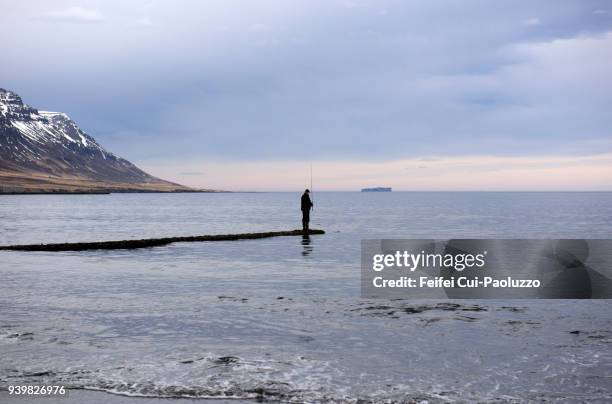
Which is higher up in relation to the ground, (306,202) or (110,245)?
(306,202)

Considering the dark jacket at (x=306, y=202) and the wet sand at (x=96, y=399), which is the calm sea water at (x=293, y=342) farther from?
the dark jacket at (x=306, y=202)

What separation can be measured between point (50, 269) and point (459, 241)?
33.7 meters

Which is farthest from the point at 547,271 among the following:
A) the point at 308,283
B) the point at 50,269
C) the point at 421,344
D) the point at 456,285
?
the point at 50,269

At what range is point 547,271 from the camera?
27.9 meters

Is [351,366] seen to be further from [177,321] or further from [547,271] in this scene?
[547,271]

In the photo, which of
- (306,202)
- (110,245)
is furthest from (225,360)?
(306,202)
